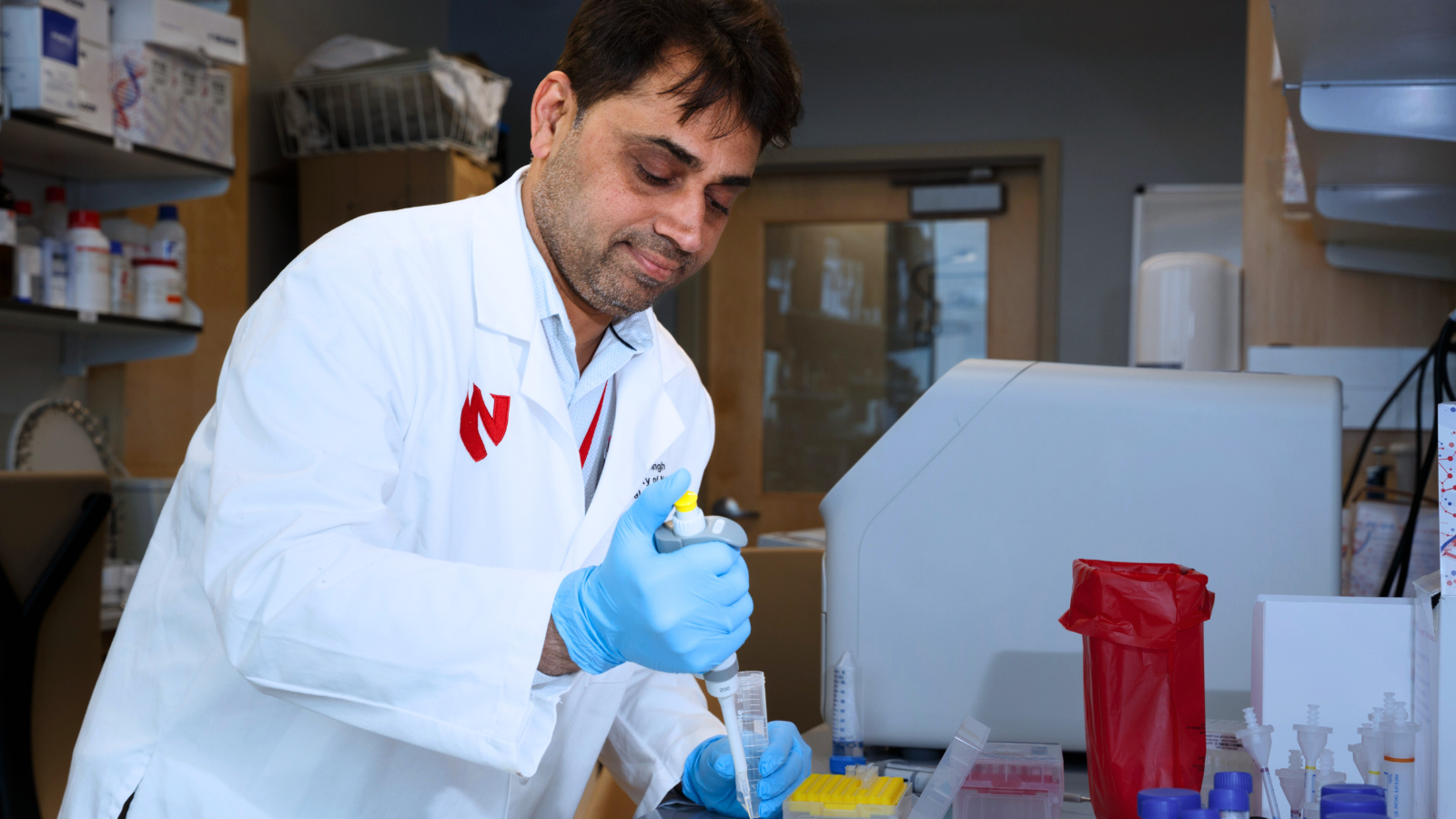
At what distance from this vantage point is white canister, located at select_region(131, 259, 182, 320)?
2189 millimetres

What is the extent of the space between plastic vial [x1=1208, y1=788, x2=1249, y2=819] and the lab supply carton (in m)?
2.05

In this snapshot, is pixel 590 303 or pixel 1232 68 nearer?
pixel 590 303

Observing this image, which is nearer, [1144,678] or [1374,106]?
[1144,678]

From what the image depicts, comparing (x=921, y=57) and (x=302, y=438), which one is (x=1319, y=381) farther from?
(x=921, y=57)

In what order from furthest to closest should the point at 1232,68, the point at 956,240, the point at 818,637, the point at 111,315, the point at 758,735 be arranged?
the point at 956,240 → the point at 1232,68 → the point at 111,315 → the point at 818,637 → the point at 758,735

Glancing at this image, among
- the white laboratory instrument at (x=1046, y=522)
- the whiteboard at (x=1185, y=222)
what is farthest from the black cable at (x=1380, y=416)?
the whiteboard at (x=1185, y=222)

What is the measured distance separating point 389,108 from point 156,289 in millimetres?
862

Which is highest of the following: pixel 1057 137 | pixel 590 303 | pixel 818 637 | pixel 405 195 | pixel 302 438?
pixel 1057 137

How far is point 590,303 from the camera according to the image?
1048 millimetres

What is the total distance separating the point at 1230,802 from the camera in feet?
2.09

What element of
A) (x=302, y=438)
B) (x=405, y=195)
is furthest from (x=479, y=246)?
(x=405, y=195)

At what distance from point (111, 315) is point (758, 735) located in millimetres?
1722

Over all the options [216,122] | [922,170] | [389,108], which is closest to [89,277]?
[216,122]

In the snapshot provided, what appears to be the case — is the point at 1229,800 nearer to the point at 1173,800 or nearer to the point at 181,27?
the point at 1173,800
